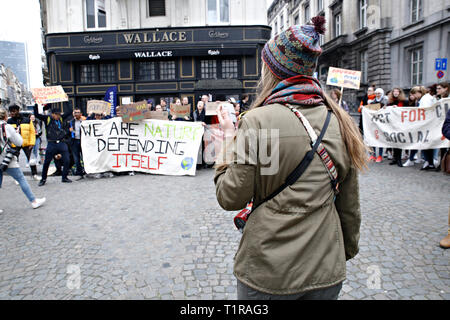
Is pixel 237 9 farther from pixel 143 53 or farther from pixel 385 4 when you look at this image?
pixel 385 4

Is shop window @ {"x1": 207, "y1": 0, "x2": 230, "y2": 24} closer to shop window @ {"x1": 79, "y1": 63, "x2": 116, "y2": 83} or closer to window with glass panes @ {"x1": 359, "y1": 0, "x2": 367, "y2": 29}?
shop window @ {"x1": 79, "y1": 63, "x2": 116, "y2": 83}

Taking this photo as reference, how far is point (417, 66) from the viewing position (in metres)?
24.5

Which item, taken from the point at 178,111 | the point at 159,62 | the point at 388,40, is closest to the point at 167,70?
the point at 159,62

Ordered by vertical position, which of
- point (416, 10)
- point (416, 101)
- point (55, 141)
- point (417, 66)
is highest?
point (416, 10)

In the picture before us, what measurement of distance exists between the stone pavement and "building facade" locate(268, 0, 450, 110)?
60.8 feet

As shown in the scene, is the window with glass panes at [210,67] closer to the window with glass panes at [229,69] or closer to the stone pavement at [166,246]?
the window with glass panes at [229,69]

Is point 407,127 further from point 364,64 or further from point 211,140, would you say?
point 364,64

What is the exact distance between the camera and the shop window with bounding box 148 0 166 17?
18.6 m

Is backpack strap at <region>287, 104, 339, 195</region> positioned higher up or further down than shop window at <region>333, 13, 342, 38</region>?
further down

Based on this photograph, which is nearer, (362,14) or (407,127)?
(407,127)

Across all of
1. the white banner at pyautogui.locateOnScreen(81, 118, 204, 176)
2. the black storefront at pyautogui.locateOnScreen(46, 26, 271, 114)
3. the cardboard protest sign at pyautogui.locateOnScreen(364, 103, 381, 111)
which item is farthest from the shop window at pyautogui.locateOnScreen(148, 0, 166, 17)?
the cardboard protest sign at pyautogui.locateOnScreen(364, 103, 381, 111)

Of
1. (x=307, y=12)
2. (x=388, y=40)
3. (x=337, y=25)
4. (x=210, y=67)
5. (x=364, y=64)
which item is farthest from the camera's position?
(x=307, y=12)

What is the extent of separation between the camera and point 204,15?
17984 mm

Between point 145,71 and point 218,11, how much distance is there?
191 inches
